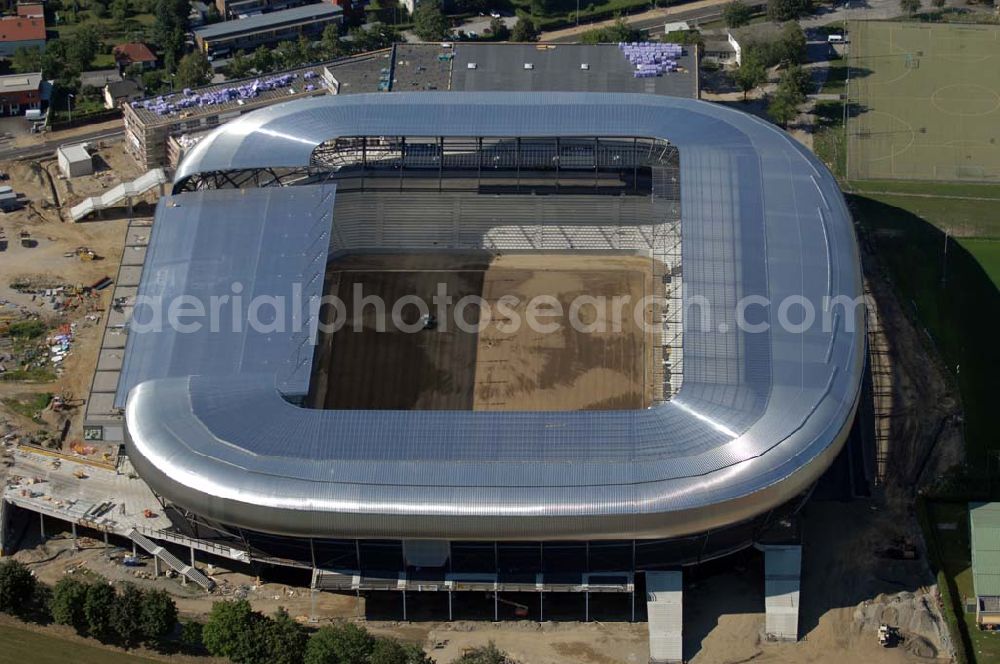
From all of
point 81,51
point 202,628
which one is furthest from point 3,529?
point 81,51

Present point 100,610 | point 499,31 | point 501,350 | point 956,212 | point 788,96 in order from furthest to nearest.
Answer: point 499,31
point 788,96
point 956,212
point 501,350
point 100,610

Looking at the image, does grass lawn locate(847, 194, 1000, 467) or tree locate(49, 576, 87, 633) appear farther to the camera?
→ grass lawn locate(847, 194, 1000, 467)

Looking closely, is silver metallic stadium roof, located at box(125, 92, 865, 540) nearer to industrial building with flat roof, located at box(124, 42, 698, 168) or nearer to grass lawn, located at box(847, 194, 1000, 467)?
grass lawn, located at box(847, 194, 1000, 467)

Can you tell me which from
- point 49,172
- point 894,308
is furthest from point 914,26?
point 49,172

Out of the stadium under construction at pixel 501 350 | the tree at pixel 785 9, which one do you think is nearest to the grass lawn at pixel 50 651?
the stadium under construction at pixel 501 350

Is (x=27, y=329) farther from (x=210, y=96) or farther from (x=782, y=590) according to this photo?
(x=782, y=590)

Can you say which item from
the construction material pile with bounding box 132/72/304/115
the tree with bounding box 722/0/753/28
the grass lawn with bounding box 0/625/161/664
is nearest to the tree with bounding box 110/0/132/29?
the construction material pile with bounding box 132/72/304/115

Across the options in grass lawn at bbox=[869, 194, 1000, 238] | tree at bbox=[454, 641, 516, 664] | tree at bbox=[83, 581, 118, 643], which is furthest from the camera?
grass lawn at bbox=[869, 194, 1000, 238]

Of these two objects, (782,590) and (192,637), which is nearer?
(192,637)
